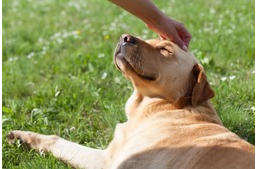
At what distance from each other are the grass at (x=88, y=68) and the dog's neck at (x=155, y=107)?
49 centimetres

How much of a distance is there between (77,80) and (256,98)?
1893mm

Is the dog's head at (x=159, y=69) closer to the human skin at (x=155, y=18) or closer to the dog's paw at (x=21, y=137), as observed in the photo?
the human skin at (x=155, y=18)

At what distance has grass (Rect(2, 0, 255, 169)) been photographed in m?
4.90

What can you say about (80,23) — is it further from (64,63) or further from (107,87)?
(107,87)

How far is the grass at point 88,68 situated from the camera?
4898 mm

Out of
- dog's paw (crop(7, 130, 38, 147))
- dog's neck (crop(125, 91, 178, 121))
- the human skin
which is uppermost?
the human skin

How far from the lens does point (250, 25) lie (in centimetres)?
750

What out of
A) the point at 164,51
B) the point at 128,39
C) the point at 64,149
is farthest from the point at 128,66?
the point at 64,149

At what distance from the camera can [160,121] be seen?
160 inches

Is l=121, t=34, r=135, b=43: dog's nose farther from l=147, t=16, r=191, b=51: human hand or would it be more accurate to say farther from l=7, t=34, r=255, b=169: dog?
l=147, t=16, r=191, b=51: human hand

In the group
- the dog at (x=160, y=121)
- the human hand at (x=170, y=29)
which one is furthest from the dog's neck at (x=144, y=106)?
the human hand at (x=170, y=29)

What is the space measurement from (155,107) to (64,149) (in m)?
0.80

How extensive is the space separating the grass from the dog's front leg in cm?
8

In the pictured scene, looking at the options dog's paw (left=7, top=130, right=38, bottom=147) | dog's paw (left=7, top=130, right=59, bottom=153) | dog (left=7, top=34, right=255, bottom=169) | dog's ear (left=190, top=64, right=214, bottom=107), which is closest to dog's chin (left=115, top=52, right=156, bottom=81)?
dog (left=7, top=34, right=255, bottom=169)
